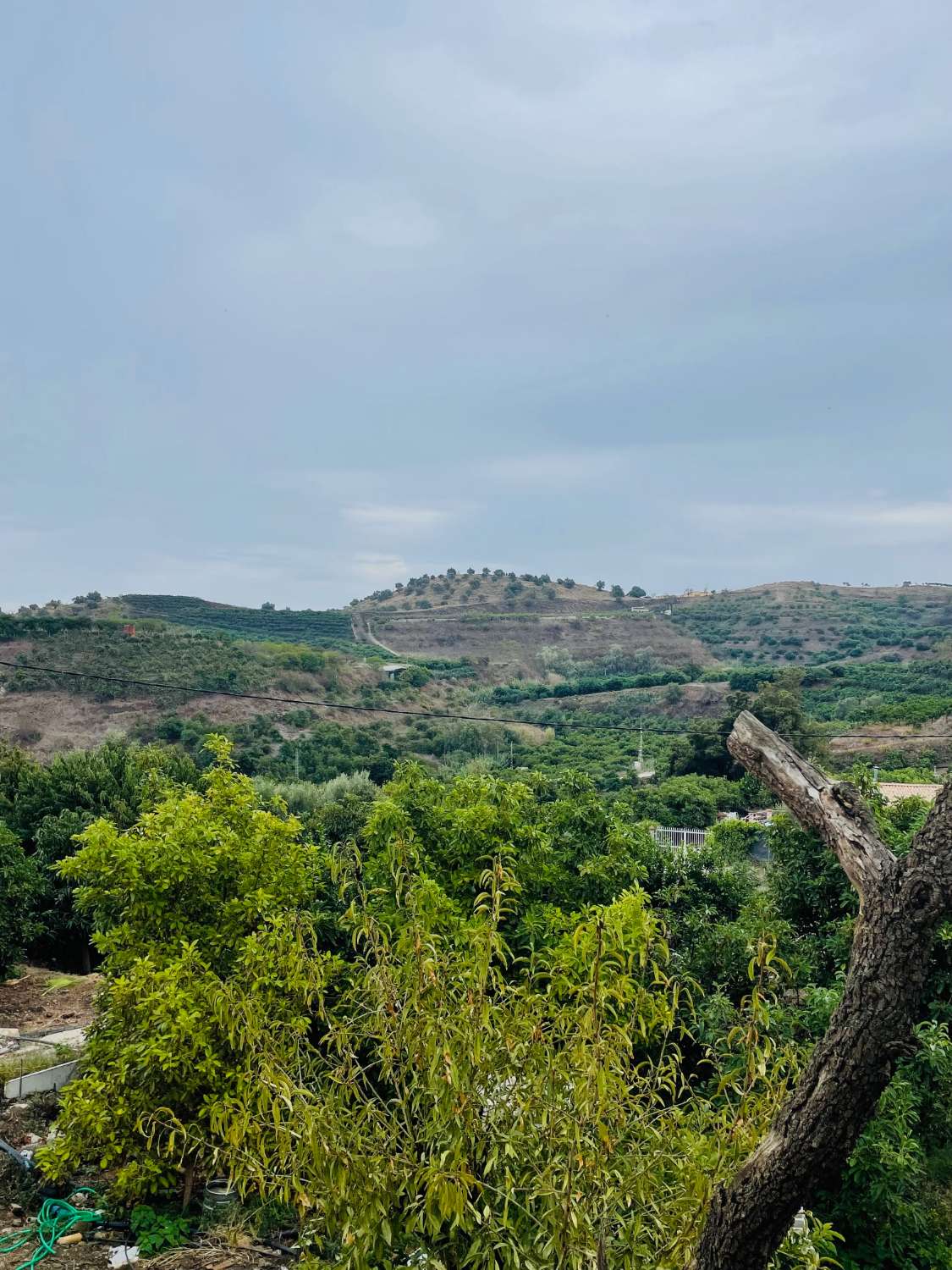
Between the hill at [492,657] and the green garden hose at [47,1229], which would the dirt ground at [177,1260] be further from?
the hill at [492,657]

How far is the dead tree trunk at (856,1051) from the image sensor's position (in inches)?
89.6

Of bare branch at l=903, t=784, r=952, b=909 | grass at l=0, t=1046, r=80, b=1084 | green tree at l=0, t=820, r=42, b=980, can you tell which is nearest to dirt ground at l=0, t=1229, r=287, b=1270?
grass at l=0, t=1046, r=80, b=1084

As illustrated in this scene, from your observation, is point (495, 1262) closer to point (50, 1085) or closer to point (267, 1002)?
point (267, 1002)

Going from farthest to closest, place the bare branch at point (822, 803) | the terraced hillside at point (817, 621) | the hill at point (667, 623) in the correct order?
1. the hill at point (667, 623)
2. the terraced hillside at point (817, 621)
3. the bare branch at point (822, 803)

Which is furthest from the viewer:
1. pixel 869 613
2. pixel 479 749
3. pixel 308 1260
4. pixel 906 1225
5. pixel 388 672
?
pixel 869 613

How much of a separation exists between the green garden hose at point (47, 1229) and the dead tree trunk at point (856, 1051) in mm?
4719

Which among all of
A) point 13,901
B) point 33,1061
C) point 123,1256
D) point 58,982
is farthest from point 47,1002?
point 123,1256

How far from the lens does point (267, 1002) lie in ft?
16.9

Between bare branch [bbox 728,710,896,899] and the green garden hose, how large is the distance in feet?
17.2

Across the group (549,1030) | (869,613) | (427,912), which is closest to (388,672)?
(869,613)

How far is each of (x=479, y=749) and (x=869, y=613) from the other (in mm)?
36199

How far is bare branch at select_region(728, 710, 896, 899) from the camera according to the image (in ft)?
8.03

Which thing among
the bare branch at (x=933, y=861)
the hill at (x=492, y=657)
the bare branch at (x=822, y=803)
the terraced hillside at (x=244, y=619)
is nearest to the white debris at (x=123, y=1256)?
the bare branch at (x=822, y=803)

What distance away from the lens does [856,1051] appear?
2.29 m
